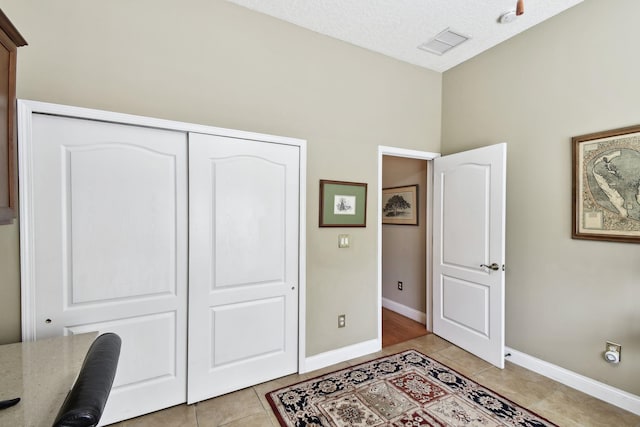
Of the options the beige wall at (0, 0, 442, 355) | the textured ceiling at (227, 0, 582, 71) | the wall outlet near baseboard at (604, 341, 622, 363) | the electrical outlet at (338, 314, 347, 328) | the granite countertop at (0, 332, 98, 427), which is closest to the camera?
the granite countertop at (0, 332, 98, 427)

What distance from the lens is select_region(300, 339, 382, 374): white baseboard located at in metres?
2.58

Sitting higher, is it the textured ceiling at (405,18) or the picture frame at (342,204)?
the textured ceiling at (405,18)

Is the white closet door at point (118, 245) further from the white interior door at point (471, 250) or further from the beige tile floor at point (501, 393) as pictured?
the white interior door at point (471, 250)

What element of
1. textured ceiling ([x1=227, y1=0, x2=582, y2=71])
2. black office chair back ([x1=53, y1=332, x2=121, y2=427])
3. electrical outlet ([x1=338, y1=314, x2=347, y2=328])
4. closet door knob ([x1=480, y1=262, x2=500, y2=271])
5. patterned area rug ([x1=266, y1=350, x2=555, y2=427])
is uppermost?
textured ceiling ([x1=227, y1=0, x2=582, y2=71])

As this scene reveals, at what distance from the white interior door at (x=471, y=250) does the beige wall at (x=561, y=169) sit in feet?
0.91

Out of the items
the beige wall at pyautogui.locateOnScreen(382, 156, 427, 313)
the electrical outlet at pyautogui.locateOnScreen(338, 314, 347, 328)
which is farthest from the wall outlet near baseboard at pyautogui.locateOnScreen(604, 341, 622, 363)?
the electrical outlet at pyautogui.locateOnScreen(338, 314, 347, 328)

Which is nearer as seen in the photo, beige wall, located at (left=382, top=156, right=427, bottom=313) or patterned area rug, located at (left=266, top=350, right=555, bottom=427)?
patterned area rug, located at (left=266, top=350, right=555, bottom=427)

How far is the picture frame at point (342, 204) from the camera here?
263 cm

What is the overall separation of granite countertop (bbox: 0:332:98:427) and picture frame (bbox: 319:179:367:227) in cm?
181

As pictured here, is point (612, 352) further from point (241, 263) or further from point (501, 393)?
point (241, 263)

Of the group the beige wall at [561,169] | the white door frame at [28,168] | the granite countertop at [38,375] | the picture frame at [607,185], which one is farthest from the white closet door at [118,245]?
the picture frame at [607,185]

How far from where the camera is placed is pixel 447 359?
2.78 m

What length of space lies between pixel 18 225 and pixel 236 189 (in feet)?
4.13

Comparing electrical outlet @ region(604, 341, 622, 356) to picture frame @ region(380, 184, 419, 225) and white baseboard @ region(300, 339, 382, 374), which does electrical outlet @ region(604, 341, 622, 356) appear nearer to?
white baseboard @ region(300, 339, 382, 374)
